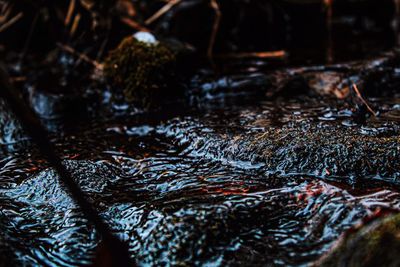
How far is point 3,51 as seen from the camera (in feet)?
32.3

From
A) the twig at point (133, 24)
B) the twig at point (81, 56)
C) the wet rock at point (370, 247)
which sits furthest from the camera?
the twig at point (133, 24)

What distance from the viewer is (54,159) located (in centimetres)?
199

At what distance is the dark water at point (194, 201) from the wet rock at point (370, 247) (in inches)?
6.0

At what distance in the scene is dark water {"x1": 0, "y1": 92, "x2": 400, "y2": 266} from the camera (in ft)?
8.48

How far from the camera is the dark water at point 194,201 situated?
259cm

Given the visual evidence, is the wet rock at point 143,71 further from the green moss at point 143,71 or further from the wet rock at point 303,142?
the wet rock at point 303,142

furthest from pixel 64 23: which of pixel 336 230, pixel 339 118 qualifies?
pixel 336 230

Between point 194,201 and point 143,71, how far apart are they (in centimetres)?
335

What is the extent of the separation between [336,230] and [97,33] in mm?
6049

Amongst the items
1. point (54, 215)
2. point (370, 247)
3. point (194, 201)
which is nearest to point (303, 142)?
point (194, 201)

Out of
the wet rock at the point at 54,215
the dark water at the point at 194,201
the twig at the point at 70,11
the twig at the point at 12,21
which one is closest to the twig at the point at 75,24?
the twig at the point at 70,11

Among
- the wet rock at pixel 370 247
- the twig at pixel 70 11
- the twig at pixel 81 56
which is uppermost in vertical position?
the twig at pixel 70 11

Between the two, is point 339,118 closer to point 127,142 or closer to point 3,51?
point 127,142

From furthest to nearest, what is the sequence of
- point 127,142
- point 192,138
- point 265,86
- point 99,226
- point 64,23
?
point 64,23
point 265,86
point 127,142
point 192,138
point 99,226
